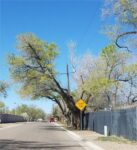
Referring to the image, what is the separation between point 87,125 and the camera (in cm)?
5347

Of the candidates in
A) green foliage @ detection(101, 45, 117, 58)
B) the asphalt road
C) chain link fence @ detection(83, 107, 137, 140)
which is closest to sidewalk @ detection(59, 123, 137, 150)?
chain link fence @ detection(83, 107, 137, 140)

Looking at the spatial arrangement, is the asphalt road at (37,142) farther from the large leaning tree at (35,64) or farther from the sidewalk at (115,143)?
the large leaning tree at (35,64)

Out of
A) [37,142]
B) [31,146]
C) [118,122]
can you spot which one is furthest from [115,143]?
[118,122]

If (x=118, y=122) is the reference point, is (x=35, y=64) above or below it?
above

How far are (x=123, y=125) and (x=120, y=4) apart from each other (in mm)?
10449

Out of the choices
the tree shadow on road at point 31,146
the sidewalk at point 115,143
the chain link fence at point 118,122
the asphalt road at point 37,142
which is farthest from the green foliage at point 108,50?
the tree shadow on road at point 31,146

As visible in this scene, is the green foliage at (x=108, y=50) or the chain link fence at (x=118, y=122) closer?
the chain link fence at (x=118, y=122)

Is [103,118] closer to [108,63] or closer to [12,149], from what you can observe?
[108,63]

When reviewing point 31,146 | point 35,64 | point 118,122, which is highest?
point 35,64

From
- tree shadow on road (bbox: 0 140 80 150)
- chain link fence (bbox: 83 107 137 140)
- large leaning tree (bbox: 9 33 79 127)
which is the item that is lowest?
tree shadow on road (bbox: 0 140 80 150)

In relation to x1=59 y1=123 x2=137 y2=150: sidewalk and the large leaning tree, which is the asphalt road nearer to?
x1=59 y1=123 x2=137 y2=150: sidewalk

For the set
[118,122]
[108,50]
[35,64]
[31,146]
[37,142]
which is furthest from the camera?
[35,64]

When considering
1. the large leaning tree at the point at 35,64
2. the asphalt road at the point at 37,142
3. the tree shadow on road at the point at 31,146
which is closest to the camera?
the tree shadow on road at the point at 31,146

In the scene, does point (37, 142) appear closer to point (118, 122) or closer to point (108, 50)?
point (118, 122)
